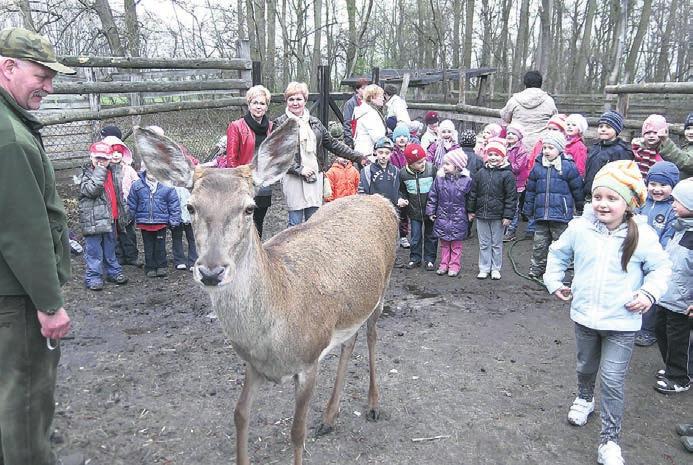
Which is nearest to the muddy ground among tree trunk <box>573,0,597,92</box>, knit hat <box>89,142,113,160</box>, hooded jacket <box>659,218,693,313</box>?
hooded jacket <box>659,218,693,313</box>

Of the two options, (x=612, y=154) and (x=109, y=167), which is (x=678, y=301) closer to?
(x=612, y=154)

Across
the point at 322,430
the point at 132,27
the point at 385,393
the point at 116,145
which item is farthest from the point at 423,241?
the point at 132,27

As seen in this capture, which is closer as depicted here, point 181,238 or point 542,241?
point 542,241

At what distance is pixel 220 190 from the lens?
3.03 meters

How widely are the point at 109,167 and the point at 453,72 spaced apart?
18.5m

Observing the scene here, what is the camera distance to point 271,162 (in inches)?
138

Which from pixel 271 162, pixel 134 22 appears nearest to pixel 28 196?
pixel 271 162

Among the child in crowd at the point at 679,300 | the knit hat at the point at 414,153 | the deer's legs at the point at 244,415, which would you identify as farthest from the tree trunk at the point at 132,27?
the child in crowd at the point at 679,300

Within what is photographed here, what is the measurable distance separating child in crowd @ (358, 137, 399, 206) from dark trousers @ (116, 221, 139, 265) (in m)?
3.34

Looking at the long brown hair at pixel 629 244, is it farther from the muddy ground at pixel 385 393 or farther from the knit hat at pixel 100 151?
the knit hat at pixel 100 151

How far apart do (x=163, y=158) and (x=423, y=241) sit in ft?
16.8

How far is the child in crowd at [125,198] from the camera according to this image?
7066mm

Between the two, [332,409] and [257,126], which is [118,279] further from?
[332,409]

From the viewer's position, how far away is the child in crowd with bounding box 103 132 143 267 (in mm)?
7066
